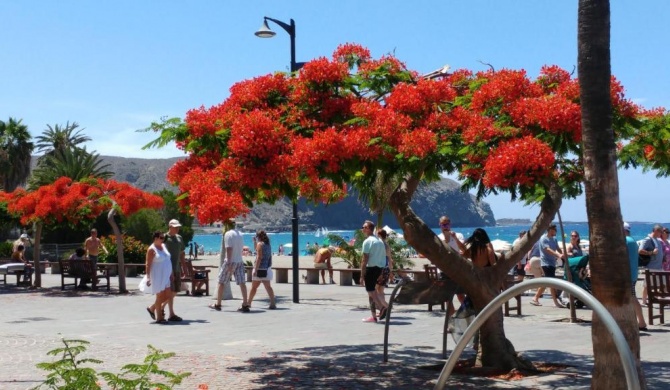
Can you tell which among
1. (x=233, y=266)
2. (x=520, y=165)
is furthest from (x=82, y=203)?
→ (x=520, y=165)

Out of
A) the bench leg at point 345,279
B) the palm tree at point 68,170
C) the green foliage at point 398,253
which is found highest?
the palm tree at point 68,170

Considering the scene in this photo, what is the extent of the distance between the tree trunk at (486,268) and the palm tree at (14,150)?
6399 centimetres

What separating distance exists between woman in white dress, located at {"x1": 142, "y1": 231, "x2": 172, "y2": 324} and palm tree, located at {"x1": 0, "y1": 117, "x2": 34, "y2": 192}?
57229mm

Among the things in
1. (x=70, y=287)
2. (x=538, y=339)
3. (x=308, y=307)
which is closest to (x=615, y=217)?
(x=538, y=339)

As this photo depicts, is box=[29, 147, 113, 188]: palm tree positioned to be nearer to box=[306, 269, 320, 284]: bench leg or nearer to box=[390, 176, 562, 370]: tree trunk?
box=[306, 269, 320, 284]: bench leg

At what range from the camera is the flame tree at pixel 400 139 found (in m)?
8.42

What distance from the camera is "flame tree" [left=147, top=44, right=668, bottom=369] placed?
332 inches

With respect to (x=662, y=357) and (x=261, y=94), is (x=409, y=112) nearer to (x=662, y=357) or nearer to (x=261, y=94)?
(x=261, y=94)

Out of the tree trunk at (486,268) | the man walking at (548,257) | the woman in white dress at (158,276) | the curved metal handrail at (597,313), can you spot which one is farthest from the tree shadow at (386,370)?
the man walking at (548,257)

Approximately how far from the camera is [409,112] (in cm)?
934

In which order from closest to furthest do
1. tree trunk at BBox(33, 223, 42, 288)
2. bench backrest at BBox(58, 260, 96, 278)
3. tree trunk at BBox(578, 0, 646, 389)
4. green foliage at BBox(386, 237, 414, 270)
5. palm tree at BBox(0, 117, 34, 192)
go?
1. tree trunk at BBox(578, 0, 646, 389)
2. bench backrest at BBox(58, 260, 96, 278)
3. tree trunk at BBox(33, 223, 42, 288)
4. green foliage at BBox(386, 237, 414, 270)
5. palm tree at BBox(0, 117, 34, 192)

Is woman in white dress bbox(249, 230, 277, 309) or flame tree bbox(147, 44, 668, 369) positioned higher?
→ flame tree bbox(147, 44, 668, 369)

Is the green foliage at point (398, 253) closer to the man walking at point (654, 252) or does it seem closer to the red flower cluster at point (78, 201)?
the red flower cluster at point (78, 201)

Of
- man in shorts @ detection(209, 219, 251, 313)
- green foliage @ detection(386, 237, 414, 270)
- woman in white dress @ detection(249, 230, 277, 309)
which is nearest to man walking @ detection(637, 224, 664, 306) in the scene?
woman in white dress @ detection(249, 230, 277, 309)
